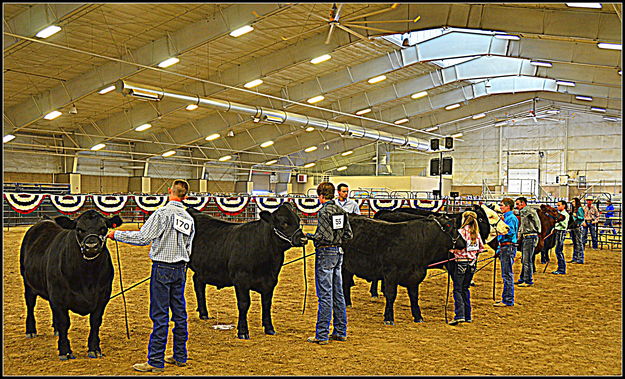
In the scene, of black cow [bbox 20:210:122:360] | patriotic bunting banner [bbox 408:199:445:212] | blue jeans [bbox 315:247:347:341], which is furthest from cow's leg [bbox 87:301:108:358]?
patriotic bunting banner [bbox 408:199:445:212]

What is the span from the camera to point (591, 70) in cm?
1916

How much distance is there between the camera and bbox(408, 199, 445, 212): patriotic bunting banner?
16102 mm

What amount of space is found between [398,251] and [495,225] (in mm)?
2236

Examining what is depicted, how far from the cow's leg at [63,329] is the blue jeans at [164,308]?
2.53 ft

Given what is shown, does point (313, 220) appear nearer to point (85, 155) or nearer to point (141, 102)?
point (141, 102)

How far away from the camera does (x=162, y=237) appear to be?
4.57 m

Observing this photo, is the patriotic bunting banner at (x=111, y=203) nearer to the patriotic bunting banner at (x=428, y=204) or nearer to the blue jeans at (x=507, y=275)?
the patriotic bunting banner at (x=428, y=204)

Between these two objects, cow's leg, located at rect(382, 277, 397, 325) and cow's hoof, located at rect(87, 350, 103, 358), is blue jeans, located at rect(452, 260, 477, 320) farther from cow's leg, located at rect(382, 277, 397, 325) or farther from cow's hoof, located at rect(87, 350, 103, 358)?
cow's hoof, located at rect(87, 350, 103, 358)

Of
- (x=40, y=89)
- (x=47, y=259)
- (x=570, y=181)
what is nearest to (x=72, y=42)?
(x=40, y=89)

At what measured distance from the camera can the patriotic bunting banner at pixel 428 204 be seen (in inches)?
634

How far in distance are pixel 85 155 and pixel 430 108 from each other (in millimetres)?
17664

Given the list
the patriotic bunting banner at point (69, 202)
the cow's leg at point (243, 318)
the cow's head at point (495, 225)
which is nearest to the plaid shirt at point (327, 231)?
the cow's leg at point (243, 318)

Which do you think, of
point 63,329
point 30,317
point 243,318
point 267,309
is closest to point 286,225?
point 267,309

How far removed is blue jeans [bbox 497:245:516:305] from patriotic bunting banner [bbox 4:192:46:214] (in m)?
10.4
